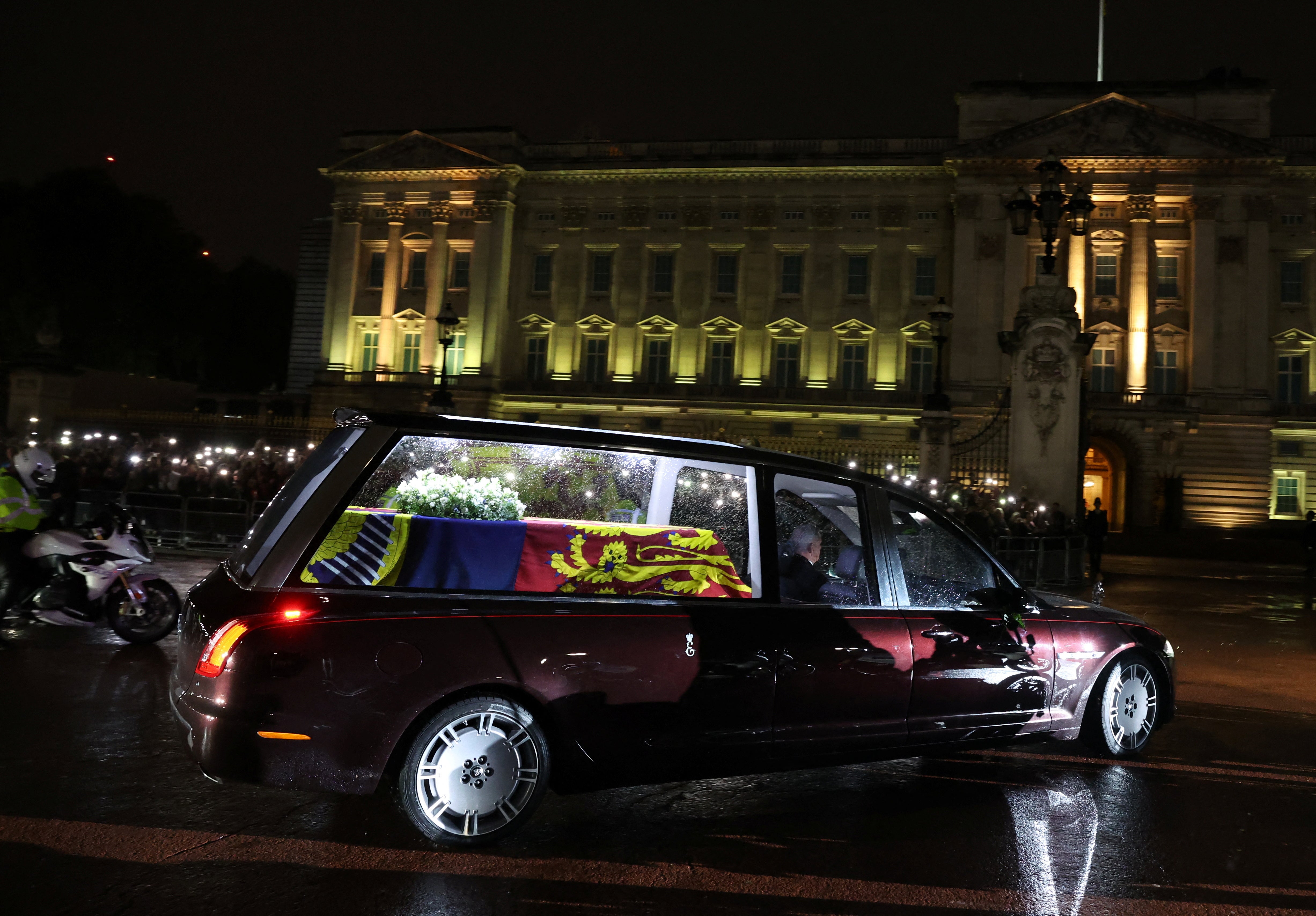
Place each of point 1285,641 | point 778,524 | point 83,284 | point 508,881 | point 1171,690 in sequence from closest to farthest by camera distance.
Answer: point 508,881
point 778,524
point 1171,690
point 1285,641
point 83,284

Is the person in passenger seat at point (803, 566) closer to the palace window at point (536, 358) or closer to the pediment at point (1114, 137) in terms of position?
the pediment at point (1114, 137)

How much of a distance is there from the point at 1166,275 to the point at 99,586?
4328 centimetres

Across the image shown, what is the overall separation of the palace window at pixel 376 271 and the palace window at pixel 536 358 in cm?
815

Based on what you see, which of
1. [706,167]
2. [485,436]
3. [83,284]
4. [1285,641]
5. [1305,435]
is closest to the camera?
[485,436]

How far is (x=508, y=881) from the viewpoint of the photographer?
12.3 ft

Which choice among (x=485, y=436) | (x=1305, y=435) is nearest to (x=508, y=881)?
(x=485, y=436)

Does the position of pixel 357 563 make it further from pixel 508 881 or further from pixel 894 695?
pixel 894 695

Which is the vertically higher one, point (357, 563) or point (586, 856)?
point (357, 563)

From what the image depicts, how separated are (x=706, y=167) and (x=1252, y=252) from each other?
76.6ft

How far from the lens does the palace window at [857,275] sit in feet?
150

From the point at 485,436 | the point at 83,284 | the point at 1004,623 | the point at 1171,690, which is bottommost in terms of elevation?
the point at 1171,690

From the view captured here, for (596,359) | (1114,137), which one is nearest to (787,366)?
(596,359)

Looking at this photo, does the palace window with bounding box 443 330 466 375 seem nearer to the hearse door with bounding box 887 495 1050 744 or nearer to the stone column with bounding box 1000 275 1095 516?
the stone column with bounding box 1000 275 1095 516

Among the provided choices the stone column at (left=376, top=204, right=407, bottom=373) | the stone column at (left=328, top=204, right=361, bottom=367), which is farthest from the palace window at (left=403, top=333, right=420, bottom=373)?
the stone column at (left=328, top=204, right=361, bottom=367)
